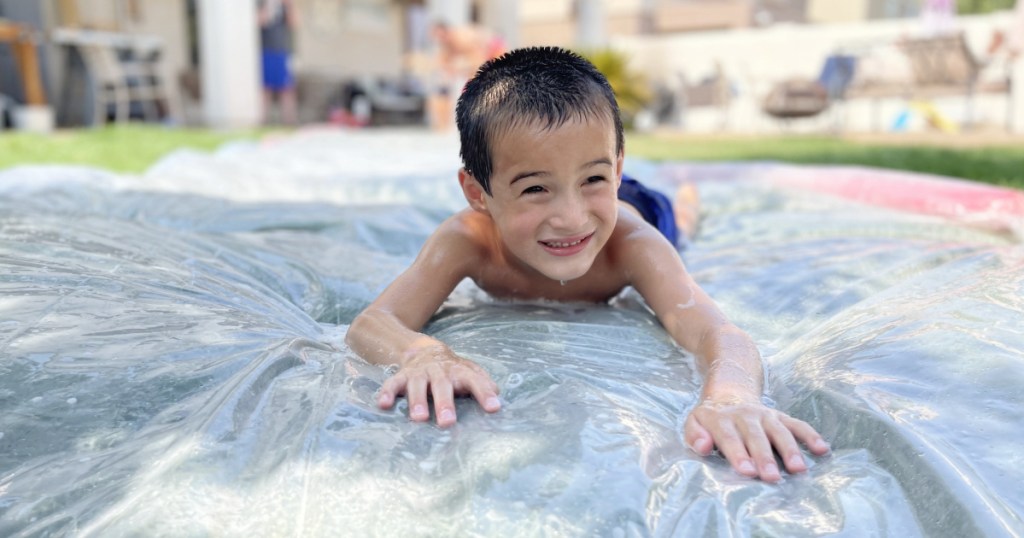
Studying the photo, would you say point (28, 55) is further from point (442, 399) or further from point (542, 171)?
point (442, 399)

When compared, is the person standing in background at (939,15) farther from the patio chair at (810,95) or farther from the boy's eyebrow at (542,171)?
the boy's eyebrow at (542,171)

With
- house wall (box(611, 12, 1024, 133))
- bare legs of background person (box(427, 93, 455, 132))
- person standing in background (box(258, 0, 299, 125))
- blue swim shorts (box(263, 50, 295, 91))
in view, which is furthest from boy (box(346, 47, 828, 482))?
blue swim shorts (box(263, 50, 295, 91))

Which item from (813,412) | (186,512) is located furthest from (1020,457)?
(186,512)

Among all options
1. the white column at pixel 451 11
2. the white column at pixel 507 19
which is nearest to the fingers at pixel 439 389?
the white column at pixel 451 11

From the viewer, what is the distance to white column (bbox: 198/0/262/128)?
412 inches

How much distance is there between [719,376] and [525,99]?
67cm

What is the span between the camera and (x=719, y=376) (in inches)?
58.5

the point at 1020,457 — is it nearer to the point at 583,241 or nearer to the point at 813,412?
the point at 813,412

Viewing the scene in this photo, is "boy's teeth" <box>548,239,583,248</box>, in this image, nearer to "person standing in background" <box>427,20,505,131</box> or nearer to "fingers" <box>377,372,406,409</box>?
"fingers" <box>377,372,406,409</box>

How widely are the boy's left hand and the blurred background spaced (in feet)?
21.5

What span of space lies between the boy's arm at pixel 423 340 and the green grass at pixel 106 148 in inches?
160

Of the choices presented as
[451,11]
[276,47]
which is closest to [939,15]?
[451,11]

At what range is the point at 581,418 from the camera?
1.29 m

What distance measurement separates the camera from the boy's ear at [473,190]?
6.15 feet
